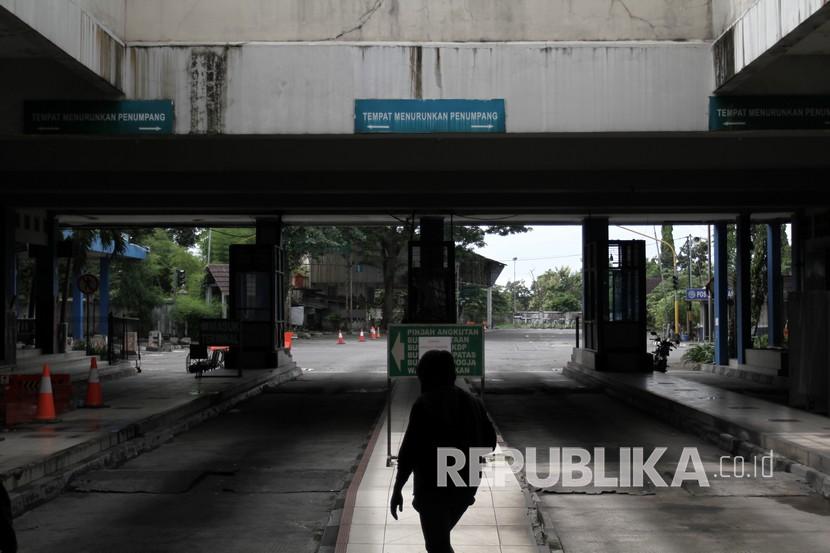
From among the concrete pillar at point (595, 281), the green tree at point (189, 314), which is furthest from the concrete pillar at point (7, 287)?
the green tree at point (189, 314)

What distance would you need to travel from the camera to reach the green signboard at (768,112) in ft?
41.4

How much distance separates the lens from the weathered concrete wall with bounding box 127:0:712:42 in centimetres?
1286

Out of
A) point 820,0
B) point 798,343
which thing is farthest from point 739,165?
point 820,0

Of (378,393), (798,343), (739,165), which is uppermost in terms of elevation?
(739,165)

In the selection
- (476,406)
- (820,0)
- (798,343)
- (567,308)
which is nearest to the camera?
(476,406)

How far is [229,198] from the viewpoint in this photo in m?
23.3

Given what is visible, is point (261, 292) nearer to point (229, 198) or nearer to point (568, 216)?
point (229, 198)

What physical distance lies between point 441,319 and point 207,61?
12.6 m

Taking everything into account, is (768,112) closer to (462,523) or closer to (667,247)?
(462,523)

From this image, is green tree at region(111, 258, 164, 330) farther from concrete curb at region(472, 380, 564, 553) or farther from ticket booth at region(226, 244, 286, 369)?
concrete curb at region(472, 380, 564, 553)

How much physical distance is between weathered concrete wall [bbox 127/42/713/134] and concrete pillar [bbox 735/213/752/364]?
15276mm

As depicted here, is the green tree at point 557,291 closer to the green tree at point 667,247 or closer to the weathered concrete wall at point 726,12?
the green tree at point 667,247

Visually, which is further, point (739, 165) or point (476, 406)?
point (739, 165)

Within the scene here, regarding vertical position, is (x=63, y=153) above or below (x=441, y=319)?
above
